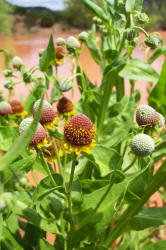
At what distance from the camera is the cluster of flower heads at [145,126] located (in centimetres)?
36

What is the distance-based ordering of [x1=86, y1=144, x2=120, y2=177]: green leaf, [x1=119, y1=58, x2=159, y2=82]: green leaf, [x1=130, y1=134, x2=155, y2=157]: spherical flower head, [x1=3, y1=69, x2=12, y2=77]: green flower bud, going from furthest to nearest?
[x1=3, y1=69, x2=12, y2=77]: green flower bud < [x1=119, y1=58, x2=159, y2=82]: green leaf < [x1=86, y1=144, x2=120, y2=177]: green leaf < [x1=130, y1=134, x2=155, y2=157]: spherical flower head

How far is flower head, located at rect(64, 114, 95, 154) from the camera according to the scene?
1.27 ft

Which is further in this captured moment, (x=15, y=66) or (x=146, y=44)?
(x=15, y=66)

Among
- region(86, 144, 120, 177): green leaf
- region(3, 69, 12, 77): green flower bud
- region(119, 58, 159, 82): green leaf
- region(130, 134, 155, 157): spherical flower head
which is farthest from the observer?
region(3, 69, 12, 77): green flower bud

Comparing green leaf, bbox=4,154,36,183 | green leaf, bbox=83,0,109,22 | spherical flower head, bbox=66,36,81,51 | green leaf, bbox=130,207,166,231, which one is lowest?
green leaf, bbox=130,207,166,231

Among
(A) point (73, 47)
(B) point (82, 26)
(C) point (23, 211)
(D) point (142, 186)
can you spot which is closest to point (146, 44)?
(A) point (73, 47)

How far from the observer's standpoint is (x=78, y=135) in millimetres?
390

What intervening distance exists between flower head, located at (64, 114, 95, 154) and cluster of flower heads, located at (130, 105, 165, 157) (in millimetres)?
67

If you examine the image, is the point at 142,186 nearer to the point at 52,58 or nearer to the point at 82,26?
the point at 52,58

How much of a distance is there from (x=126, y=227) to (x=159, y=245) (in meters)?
0.07

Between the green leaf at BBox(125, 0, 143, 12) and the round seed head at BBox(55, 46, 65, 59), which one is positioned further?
the round seed head at BBox(55, 46, 65, 59)

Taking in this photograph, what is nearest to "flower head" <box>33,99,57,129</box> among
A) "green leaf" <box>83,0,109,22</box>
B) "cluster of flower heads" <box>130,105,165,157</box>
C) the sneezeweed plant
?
the sneezeweed plant

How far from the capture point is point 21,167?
1.31 ft

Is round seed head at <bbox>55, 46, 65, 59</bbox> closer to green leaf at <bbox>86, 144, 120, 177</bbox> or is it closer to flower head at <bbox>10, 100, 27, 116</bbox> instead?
flower head at <bbox>10, 100, 27, 116</bbox>
